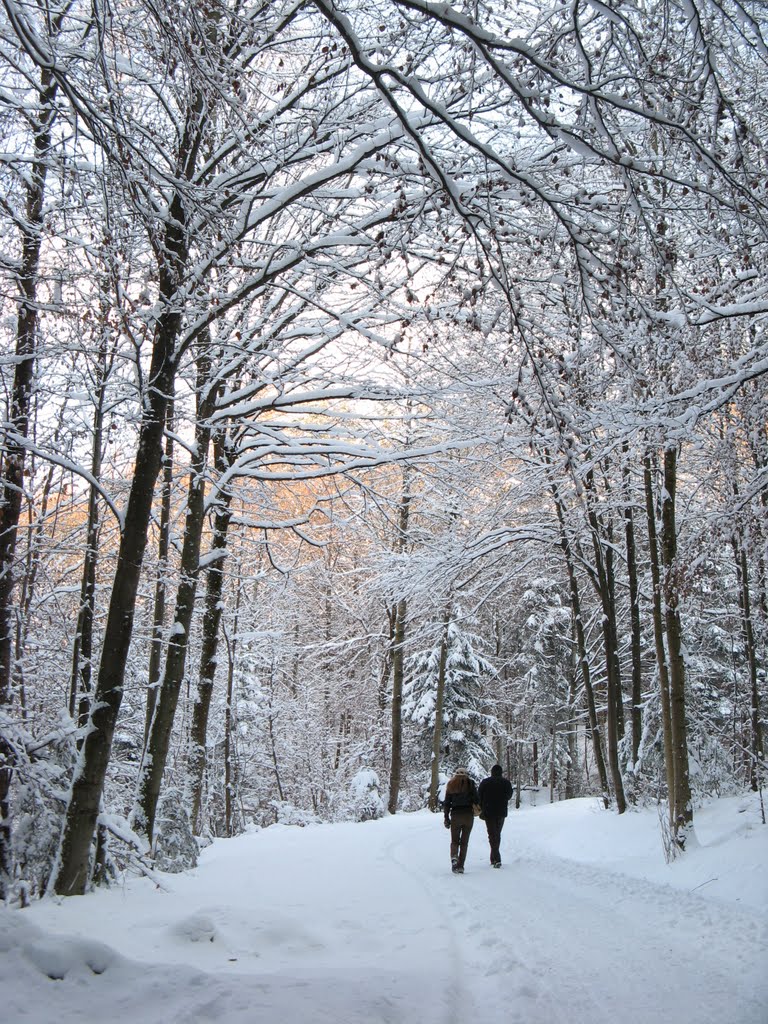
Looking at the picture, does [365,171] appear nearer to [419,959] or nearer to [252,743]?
[419,959]

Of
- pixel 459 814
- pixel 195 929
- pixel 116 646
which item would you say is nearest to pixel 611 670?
pixel 459 814

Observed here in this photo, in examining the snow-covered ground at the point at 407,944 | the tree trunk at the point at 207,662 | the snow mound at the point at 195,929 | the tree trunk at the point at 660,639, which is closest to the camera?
the snow-covered ground at the point at 407,944

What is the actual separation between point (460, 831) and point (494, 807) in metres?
0.84

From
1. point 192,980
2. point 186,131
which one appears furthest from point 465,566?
point 192,980

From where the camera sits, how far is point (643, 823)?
411 inches

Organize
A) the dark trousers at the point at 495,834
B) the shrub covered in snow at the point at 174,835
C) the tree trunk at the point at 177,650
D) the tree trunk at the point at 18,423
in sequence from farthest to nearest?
the dark trousers at the point at 495,834 < the shrub covered in snow at the point at 174,835 < the tree trunk at the point at 177,650 < the tree trunk at the point at 18,423

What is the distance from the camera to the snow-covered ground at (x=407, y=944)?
3040 mm

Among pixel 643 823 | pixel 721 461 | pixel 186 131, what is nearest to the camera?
pixel 186 131

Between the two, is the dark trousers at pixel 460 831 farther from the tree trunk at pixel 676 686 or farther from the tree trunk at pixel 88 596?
the tree trunk at pixel 88 596

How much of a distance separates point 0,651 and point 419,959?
5035 millimetres

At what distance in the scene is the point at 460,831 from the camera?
920cm

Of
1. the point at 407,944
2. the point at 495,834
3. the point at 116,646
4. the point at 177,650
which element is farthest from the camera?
the point at 495,834

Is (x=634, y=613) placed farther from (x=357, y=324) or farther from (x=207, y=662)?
(x=357, y=324)

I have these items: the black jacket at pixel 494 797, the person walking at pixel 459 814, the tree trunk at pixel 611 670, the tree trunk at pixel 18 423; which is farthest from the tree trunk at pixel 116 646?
the tree trunk at pixel 611 670
